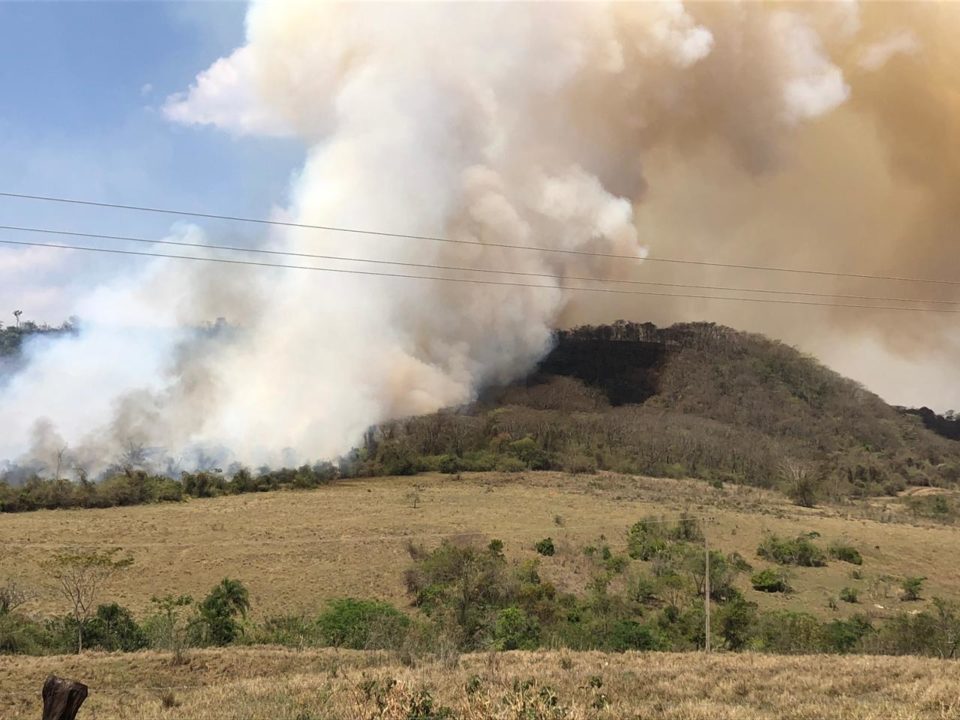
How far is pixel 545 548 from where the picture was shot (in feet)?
188

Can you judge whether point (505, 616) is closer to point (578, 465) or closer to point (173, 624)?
point (173, 624)

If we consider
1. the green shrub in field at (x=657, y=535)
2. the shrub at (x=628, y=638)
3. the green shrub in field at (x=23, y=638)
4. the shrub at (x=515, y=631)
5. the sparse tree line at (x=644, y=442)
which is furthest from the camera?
the sparse tree line at (x=644, y=442)

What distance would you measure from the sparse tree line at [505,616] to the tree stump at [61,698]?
15699 mm

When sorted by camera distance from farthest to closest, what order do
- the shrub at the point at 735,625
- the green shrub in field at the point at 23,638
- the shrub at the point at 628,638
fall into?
the shrub at the point at 735,625, the shrub at the point at 628,638, the green shrub in field at the point at 23,638

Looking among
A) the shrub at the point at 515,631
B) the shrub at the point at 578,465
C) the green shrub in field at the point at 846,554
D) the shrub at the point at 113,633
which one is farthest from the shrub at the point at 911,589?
the shrub at the point at 578,465

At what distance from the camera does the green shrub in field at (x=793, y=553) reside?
59.8 m

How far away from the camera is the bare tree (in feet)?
136

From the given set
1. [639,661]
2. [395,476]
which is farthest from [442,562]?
[395,476]

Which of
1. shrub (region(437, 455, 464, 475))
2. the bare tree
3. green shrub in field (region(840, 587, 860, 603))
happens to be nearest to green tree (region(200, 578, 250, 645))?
the bare tree

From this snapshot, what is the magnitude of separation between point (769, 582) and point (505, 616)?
2451 cm

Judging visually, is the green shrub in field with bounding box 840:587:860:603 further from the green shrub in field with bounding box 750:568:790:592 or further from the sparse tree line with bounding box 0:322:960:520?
the sparse tree line with bounding box 0:322:960:520

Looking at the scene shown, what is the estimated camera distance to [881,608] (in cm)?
4972

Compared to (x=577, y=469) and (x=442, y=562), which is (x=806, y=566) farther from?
(x=577, y=469)

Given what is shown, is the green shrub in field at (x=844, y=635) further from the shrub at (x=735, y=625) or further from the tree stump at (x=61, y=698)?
the tree stump at (x=61, y=698)
